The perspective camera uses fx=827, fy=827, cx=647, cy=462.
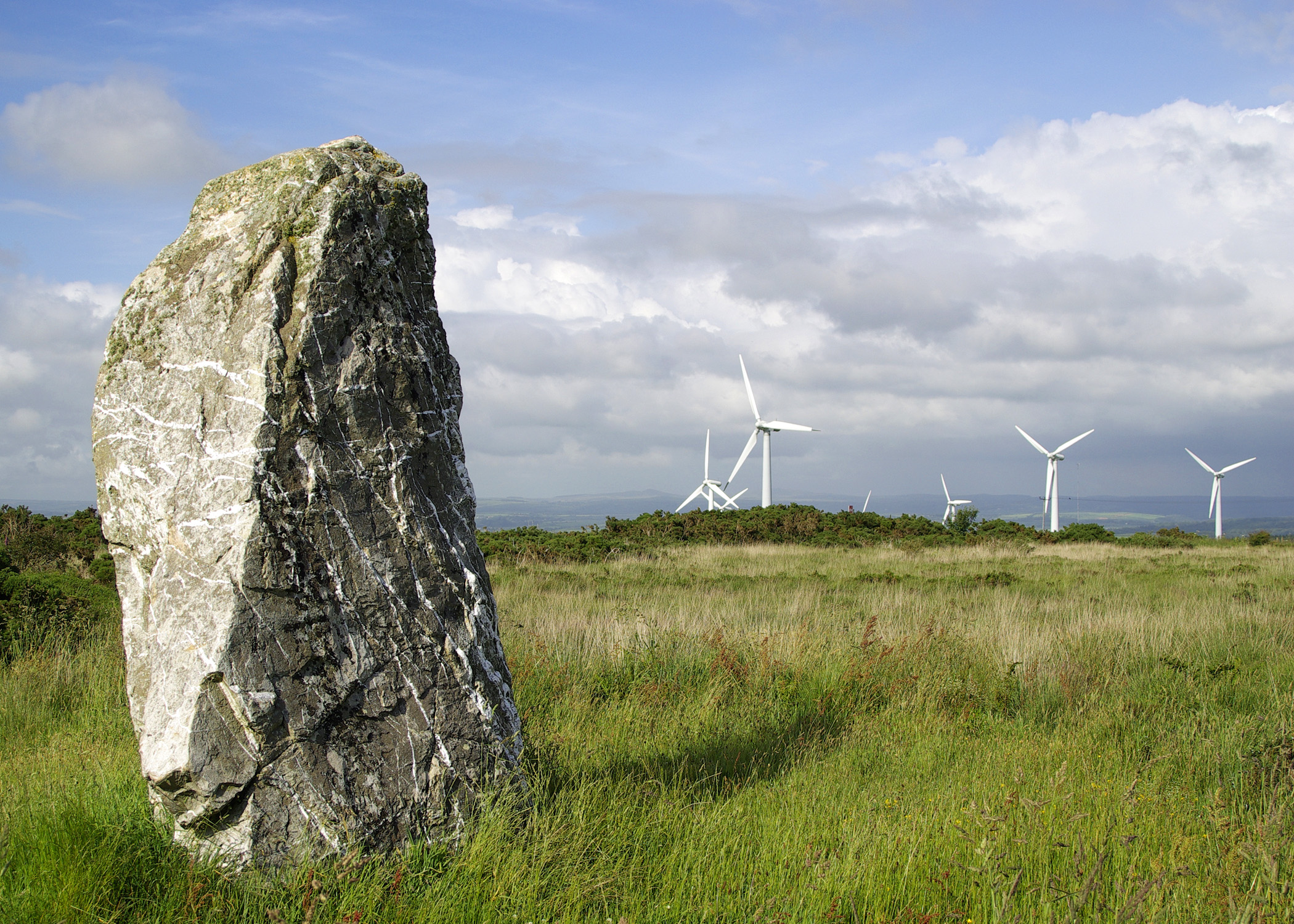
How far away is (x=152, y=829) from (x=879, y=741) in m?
4.51

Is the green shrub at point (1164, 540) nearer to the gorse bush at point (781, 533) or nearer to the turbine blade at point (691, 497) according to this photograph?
the gorse bush at point (781, 533)

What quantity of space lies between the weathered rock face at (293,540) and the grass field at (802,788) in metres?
0.33

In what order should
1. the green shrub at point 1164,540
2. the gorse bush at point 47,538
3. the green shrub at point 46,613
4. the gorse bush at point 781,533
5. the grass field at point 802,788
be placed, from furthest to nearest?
the green shrub at point 1164,540
the gorse bush at point 781,533
the gorse bush at point 47,538
the green shrub at point 46,613
the grass field at point 802,788

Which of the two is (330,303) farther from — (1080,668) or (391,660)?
(1080,668)

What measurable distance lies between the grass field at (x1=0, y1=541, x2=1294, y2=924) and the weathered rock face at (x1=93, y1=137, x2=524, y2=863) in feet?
1.07

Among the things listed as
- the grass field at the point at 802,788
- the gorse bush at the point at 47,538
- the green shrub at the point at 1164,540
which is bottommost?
the grass field at the point at 802,788

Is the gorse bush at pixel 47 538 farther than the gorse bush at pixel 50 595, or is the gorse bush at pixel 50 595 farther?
the gorse bush at pixel 47 538

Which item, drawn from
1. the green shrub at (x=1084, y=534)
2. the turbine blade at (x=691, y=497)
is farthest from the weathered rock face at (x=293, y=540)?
the turbine blade at (x=691, y=497)

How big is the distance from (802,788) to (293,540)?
322 centimetres

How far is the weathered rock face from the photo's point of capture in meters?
3.39

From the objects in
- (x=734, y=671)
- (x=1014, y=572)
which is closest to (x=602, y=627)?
(x=734, y=671)

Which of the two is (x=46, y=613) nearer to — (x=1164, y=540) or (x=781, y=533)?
(x=781, y=533)

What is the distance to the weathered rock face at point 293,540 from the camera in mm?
3391

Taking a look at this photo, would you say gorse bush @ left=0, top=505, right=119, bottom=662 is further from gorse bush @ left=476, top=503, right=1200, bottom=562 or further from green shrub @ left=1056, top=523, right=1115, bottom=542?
green shrub @ left=1056, top=523, right=1115, bottom=542
